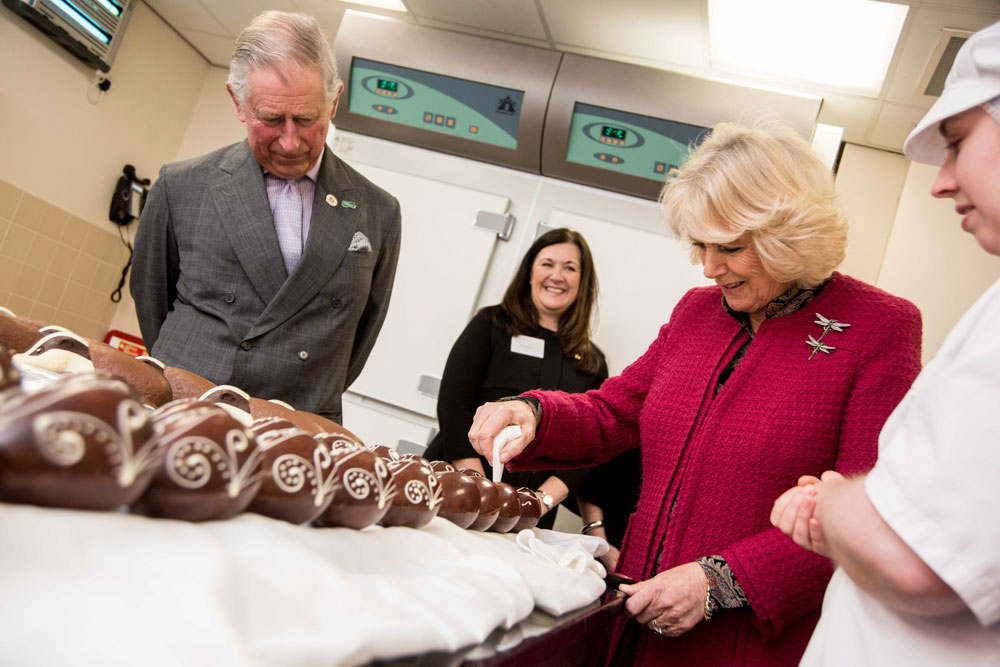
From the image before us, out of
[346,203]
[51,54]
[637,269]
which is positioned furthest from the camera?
[51,54]

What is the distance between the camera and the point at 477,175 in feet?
9.70

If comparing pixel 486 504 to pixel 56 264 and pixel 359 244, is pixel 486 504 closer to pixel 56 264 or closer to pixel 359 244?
pixel 359 244

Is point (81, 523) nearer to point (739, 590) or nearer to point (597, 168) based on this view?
point (739, 590)

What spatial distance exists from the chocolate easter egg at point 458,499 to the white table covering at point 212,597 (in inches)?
11.5

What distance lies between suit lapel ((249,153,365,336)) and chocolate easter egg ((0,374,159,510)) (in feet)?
4.28

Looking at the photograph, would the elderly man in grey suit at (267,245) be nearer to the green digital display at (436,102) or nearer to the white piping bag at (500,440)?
the white piping bag at (500,440)

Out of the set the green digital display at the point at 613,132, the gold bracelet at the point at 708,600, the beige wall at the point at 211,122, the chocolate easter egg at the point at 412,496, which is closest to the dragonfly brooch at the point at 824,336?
the gold bracelet at the point at 708,600

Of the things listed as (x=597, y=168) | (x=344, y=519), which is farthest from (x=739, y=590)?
(x=597, y=168)

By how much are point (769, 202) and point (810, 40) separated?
1.44 m

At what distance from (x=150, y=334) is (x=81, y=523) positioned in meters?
1.70

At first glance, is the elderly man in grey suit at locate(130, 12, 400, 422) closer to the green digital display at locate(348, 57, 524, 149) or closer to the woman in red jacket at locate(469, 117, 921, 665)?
the woman in red jacket at locate(469, 117, 921, 665)

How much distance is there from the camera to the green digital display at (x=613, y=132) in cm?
278

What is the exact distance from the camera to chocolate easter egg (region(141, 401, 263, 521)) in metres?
0.50

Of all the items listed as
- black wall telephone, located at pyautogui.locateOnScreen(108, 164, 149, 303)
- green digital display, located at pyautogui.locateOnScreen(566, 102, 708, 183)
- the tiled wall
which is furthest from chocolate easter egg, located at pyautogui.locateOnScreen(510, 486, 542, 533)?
black wall telephone, located at pyautogui.locateOnScreen(108, 164, 149, 303)
